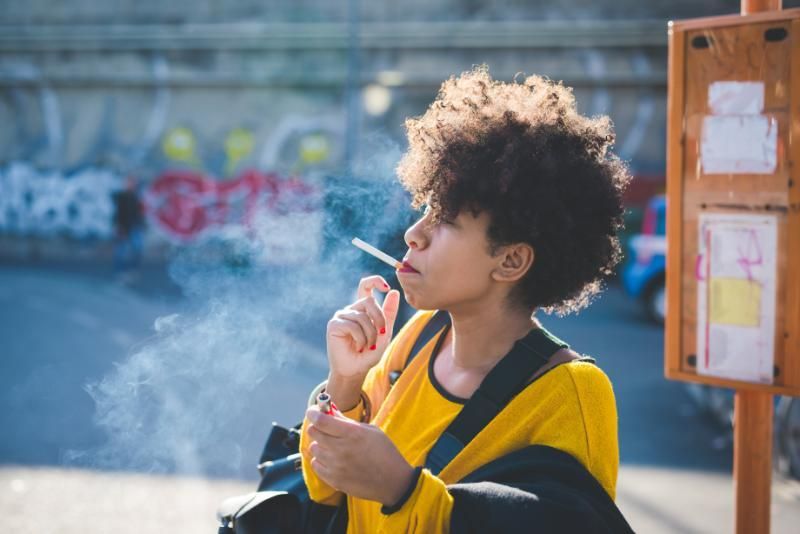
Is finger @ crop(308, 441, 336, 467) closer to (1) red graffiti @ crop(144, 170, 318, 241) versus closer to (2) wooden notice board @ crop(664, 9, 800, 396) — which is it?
(2) wooden notice board @ crop(664, 9, 800, 396)

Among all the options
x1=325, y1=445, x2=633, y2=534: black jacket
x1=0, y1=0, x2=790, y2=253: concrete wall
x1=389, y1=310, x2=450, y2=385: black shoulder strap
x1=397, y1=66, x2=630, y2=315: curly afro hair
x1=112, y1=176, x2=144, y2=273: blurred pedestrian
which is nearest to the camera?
x1=325, y1=445, x2=633, y2=534: black jacket

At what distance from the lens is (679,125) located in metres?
2.61

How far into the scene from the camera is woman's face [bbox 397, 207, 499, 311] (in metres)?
1.81

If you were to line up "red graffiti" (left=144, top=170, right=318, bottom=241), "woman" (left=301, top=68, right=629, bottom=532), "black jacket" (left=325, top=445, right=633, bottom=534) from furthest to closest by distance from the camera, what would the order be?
"red graffiti" (left=144, top=170, right=318, bottom=241) → "woman" (left=301, top=68, right=629, bottom=532) → "black jacket" (left=325, top=445, right=633, bottom=534)

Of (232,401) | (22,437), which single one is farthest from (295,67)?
(232,401)

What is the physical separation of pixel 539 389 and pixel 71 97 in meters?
18.7

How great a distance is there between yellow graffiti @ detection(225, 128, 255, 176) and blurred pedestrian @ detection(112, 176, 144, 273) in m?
2.86

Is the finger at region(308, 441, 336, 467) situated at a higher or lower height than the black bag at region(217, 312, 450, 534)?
higher

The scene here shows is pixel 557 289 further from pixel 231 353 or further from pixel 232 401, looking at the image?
pixel 232 401

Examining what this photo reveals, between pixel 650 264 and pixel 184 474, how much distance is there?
7.29 meters

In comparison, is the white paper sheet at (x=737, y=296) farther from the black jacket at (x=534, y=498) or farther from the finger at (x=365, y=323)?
the finger at (x=365, y=323)

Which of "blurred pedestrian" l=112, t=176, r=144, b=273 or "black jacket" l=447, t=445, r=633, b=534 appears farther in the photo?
"blurred pedestrian" l=112, t=176, r=144, b=273

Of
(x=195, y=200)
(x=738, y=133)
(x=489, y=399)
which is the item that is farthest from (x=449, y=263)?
(x=195, y=200)

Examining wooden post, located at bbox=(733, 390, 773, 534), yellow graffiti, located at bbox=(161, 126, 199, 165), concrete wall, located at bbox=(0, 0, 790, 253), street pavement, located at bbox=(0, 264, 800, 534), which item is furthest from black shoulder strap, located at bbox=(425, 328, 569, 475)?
yellow graffiti, located at bbox=(161, 126, 199, 165)
